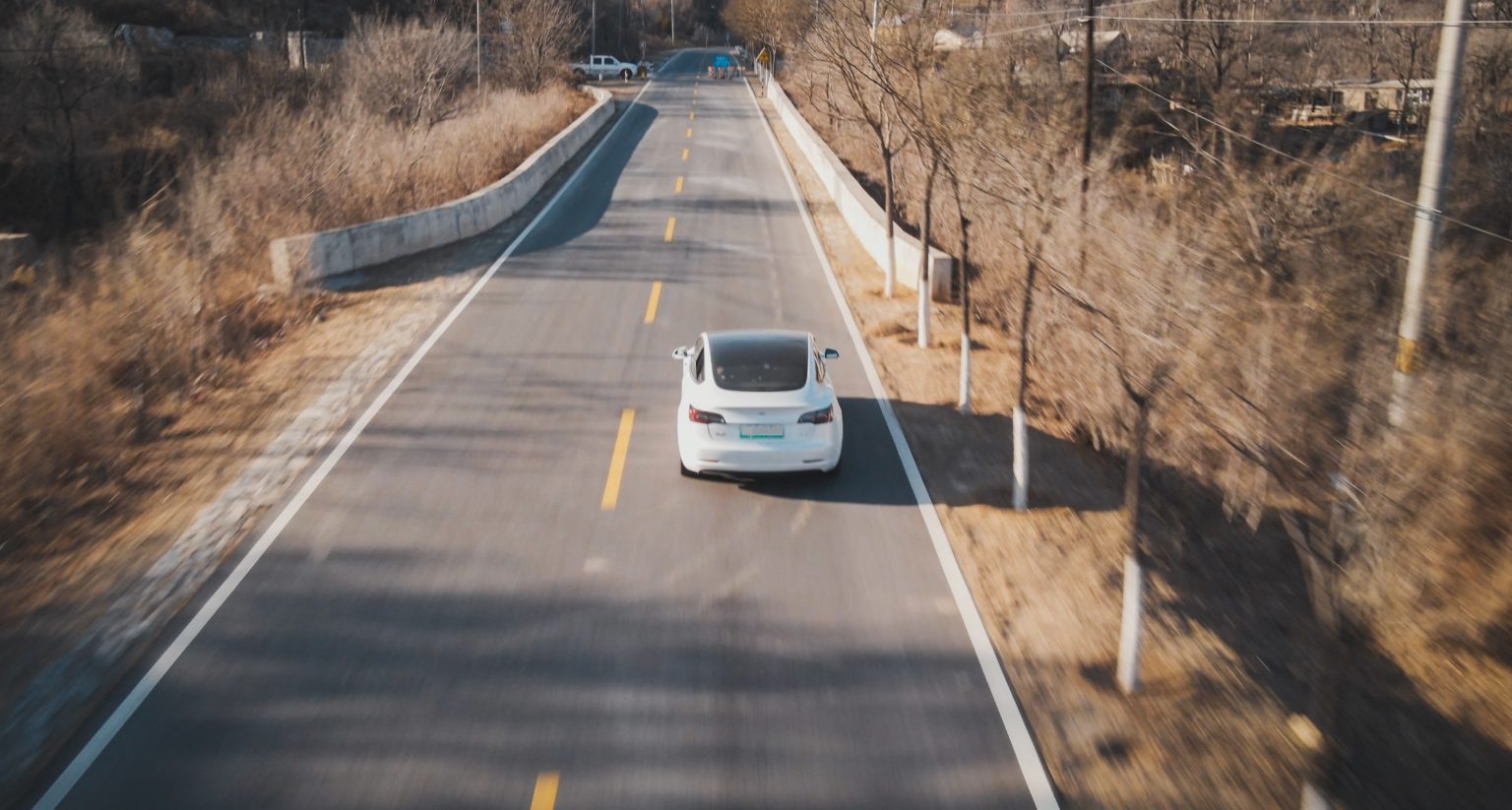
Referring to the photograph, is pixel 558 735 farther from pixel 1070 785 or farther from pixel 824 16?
pixel 824 16

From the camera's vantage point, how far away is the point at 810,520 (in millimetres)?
10797

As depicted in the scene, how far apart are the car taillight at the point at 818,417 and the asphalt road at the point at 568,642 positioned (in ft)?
2.46

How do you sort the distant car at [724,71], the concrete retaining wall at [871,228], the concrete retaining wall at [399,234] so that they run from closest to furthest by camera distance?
the concrete retaining wall at [871,228]
the concrete retaining wall at [399,234]
the distant car at [724,71]

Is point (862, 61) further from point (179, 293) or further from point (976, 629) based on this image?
point (976, 629)

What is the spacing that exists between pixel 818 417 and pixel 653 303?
8.75 meters

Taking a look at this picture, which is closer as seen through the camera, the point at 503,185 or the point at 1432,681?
the point at 1432,681

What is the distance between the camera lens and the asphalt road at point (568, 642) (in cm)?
680

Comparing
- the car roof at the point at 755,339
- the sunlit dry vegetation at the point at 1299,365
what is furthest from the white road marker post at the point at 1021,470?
the car roof at the point at 755,339

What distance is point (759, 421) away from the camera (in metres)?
11.1

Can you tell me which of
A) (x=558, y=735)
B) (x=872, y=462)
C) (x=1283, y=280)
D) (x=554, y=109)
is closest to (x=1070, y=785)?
(x=558, y=735)

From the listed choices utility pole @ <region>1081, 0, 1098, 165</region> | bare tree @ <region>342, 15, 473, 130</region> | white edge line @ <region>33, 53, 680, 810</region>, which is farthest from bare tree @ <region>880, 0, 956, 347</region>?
bare tree @ <region>342, 15, 473, 130</region>

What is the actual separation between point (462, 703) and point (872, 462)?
19.1 ft

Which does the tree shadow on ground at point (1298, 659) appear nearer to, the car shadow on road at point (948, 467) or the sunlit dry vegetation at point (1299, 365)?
the sunlit dry vegetation at point (1299, 365)

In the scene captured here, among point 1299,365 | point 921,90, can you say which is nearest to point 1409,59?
point 921,90
